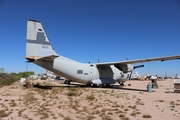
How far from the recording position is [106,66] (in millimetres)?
23672

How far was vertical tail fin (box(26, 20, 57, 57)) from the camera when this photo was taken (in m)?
16.2

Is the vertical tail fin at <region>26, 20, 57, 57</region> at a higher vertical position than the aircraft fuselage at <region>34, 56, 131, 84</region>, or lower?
higher

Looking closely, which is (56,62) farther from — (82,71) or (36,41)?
(82,71)

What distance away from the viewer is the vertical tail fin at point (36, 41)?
53.1 feet

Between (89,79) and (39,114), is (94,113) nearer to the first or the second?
(39,114)

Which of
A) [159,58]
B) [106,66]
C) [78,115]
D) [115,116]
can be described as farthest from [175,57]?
[78,115]

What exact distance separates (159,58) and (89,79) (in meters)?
9.49

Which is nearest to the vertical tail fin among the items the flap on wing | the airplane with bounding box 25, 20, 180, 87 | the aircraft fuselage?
the airplane with bounding box 25, 20, 180, 87

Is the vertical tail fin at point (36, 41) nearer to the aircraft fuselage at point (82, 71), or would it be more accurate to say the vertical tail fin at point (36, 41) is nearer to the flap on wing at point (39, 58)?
the flap on wing at point (39, 58)

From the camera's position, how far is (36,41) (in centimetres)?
1662

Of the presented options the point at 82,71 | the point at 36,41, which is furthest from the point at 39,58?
the point at 82,71

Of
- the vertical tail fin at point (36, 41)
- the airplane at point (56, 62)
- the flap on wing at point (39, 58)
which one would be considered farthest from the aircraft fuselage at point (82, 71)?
the vertical tail fin at point (36, 41)

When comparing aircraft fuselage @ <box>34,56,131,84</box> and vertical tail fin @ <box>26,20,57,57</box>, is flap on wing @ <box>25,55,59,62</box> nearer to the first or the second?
vertical tail fin @ <box>26,20,57,57</box>

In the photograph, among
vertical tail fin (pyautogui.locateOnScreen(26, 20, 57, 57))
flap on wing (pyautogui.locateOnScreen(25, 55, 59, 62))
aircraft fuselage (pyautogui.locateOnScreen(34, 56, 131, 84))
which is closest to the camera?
flap on wing (pyautogui.locateOnScreen(25, 55, 59, 62))
